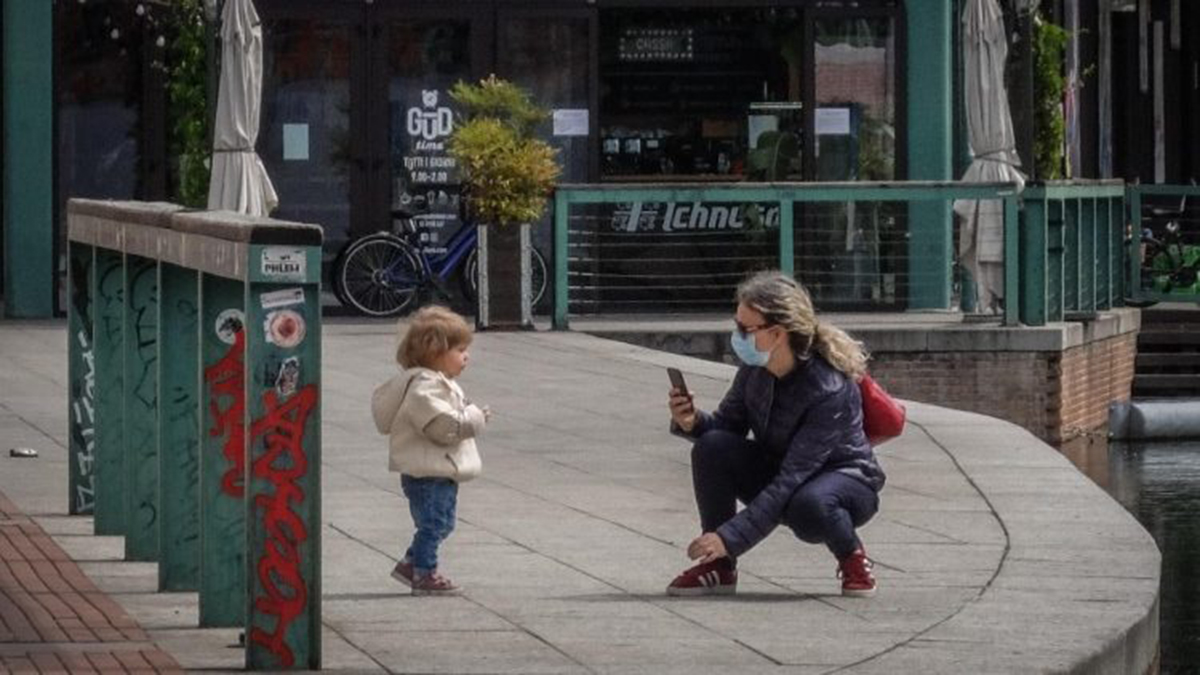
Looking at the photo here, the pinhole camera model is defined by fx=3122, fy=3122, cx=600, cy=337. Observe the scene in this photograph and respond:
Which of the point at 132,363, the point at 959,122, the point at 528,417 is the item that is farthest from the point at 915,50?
the point at 132,363

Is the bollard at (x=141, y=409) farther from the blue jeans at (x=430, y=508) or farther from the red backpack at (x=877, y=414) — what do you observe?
the red backpack at (x=877, y=414)

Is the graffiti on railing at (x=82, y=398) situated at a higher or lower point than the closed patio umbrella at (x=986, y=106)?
lower

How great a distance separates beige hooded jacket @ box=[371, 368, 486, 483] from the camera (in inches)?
361

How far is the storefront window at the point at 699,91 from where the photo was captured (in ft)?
85.2

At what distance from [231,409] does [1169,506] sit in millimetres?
8398

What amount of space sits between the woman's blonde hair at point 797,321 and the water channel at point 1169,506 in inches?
58.9

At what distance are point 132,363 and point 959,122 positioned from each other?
1705 cm

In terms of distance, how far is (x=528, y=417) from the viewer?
16031 millimetres

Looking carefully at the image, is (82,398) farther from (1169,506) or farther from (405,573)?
(1169,506)

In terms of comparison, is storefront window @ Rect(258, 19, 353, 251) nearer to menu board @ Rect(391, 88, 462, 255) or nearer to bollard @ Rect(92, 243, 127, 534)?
menu board @ Rect(391, 88, 462, 255)

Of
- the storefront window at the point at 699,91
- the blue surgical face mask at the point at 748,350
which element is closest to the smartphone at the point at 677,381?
the blue surgical face mask at the point at 748,350

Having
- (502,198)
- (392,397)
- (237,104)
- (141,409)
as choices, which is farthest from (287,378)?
(237,104)

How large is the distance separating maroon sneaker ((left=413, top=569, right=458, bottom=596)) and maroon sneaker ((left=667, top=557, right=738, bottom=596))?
26.9 inches

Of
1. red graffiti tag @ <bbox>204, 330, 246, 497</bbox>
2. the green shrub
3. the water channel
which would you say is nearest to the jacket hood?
red graffiti tag @ <bbox>204, 330, 246, 497</bbox>
